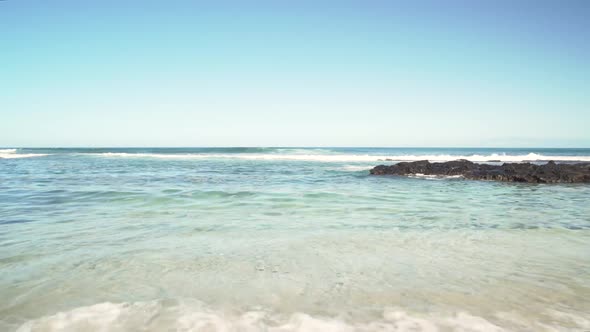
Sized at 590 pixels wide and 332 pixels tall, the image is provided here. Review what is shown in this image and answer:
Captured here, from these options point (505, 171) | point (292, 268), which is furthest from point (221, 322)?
point (505, 171)

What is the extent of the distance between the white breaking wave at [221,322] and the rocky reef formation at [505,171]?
14033 mm

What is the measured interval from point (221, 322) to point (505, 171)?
1644 cm

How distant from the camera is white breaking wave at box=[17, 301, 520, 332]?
9.32 feet

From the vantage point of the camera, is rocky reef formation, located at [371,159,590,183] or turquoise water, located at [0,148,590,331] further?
rocky reef formation, located at [371,159,590,183]

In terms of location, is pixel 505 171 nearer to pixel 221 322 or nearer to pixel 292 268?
pixel 292 268

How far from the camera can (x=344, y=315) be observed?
304cm

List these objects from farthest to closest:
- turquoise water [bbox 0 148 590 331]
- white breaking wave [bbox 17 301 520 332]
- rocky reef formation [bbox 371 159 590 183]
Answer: rocky reef formation [bbox 371 159 590 183] → turquoise water [bbox 0 148 590 331] → white breaking wave [bbox 17 301 520 332]

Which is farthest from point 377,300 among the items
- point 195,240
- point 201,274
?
point 195,240

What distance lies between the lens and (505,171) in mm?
16469

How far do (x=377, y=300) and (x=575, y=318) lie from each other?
4.82ft

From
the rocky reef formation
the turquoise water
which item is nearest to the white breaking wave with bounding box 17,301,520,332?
the turquoise water

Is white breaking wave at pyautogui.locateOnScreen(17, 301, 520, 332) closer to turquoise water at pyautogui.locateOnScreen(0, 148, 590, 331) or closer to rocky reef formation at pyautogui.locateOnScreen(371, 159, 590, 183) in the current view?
turquoise water at pyautogui.locateOnScreen(0, 148, 590, 331)

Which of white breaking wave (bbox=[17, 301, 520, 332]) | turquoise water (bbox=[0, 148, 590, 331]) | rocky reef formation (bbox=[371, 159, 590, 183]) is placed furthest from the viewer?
rocky reef formation (bbox=[371, 159, 590, 183])

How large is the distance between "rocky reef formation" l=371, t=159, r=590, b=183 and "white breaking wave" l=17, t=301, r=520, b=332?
14.0 meters
